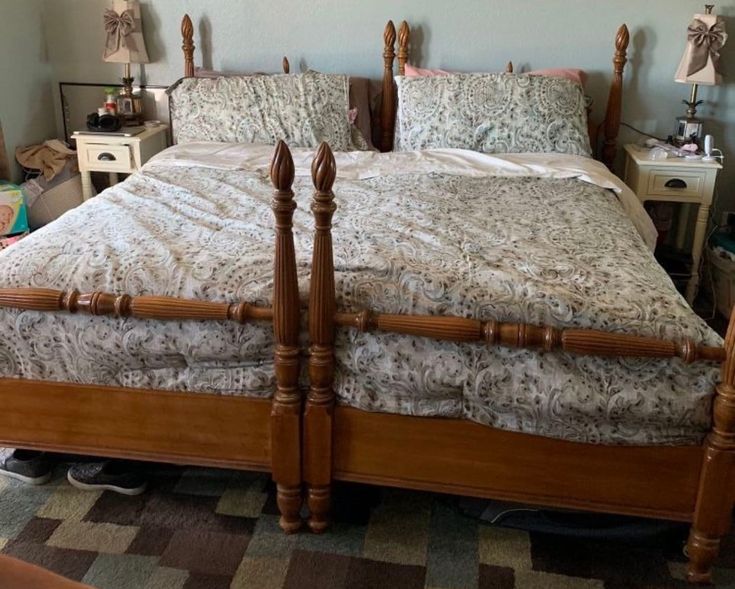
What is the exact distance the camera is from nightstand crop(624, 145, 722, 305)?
312cm

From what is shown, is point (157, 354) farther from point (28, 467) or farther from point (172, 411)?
point (28, 467)

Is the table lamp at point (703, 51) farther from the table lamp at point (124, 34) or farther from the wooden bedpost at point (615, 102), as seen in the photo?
the table lamp at point (124, 34)

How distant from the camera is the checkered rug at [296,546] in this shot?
69.0 inches

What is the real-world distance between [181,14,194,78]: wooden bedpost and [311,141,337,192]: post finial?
6.96 feet

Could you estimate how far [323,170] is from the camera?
5.17 feet

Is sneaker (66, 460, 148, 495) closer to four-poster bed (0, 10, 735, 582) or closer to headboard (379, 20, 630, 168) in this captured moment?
four-poster bed (0, 10, 735, 582)

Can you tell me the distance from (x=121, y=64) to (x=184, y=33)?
1.27ft

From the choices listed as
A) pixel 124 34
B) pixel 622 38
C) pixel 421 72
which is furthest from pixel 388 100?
pixel 124 34

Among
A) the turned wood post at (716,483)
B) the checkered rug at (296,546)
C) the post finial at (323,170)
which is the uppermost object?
the post finial at (323,170)

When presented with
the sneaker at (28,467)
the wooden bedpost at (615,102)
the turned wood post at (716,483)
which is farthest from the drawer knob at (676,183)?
the sneaker at (28,467)

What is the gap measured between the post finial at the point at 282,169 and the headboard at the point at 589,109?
6.40ft

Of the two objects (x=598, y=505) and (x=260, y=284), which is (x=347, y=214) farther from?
(x=598, y=505)

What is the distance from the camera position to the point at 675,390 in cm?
161

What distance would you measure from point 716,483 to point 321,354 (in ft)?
2.93
